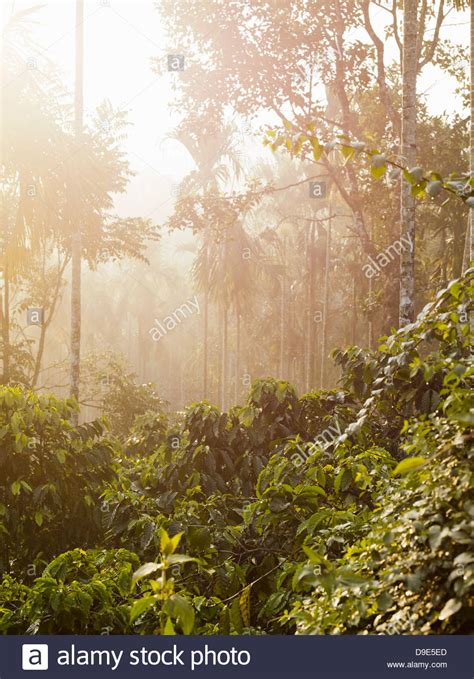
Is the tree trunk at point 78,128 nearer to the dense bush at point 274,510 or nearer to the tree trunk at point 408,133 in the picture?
the dense bush at point 274,510

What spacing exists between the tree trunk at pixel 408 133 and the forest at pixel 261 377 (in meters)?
0.03

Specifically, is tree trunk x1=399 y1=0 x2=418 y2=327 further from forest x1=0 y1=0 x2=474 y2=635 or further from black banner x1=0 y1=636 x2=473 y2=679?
black banner x1=0 y1=636 x2=473 y2=679

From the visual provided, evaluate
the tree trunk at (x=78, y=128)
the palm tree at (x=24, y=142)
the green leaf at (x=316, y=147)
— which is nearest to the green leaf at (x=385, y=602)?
the green leaf at (x=316, y=147)

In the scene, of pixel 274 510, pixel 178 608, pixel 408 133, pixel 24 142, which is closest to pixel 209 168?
pixel 24 142

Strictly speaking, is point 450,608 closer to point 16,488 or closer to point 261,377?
point 16,488

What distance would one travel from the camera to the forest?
8.71 feet

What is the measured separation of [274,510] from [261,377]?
14.4 metres

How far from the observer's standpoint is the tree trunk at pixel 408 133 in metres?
9.16

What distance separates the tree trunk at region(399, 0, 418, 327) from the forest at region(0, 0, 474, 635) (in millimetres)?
25

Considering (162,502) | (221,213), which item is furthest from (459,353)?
(221,213)

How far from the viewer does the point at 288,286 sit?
1457 inches

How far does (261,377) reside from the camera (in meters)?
18.8

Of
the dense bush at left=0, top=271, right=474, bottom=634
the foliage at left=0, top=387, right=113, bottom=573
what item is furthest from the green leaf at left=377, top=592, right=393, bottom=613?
the foliage at left=0, top=387, right=113, bottom=573

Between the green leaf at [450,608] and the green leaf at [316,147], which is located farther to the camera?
the green leaf at [316,147]
